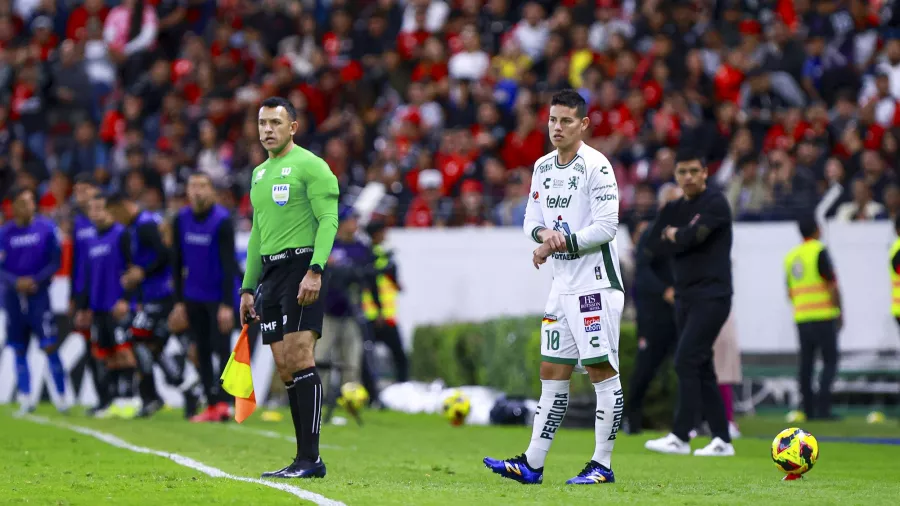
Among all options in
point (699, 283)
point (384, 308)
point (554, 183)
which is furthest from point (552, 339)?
point (384, 308)

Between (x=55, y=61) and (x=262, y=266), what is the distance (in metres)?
20.5

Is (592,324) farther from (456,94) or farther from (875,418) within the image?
(456,94)

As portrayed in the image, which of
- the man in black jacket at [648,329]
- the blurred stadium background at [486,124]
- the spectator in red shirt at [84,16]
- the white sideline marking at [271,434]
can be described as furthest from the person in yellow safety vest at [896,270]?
the spectator in red shirt at [84,16]

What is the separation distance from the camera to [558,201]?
8.68m

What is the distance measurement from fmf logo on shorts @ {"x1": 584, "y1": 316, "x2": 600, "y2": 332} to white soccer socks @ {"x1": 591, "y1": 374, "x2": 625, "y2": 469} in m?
0.40

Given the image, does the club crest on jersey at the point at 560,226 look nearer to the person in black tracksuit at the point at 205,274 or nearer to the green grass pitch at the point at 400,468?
the green grass pitch at the point at 400,468

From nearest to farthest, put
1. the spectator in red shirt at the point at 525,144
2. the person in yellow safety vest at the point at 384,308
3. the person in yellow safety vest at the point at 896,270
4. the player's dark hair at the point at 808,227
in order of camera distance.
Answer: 1. the person in yellow safety vest at the point at 896,270
2. the player's dark hair at the point at 808,227
3. the person in yellow safety vest at the point at 384,308
4. the spectator in red shirt at the point at 525,144

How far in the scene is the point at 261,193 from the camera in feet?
29.3

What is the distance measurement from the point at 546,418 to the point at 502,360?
9680mm

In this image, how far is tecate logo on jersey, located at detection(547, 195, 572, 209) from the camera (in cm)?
862

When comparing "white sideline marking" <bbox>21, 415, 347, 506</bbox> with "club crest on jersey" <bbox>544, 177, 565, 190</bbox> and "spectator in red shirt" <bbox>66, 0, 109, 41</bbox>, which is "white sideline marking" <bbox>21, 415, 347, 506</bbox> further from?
"spectator in red shirt" <bbox>66, 0, 109, 41</bbox>

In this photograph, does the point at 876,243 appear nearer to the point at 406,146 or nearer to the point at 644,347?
the point at 644,347

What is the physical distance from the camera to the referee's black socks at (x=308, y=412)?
28.5 ft

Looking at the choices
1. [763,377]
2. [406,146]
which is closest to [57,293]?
[406,146]
